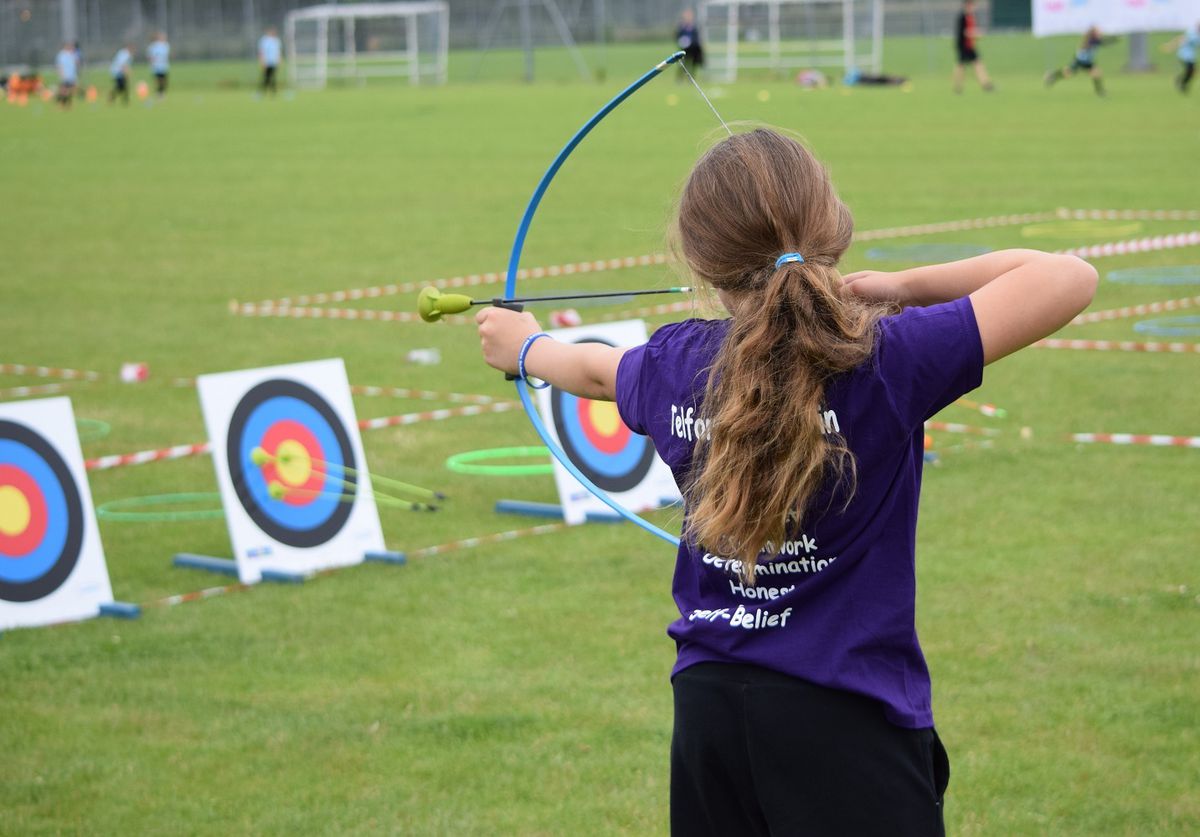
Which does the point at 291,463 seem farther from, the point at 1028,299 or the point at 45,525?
the point at 1028,299

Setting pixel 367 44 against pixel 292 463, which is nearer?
pixel 292 463

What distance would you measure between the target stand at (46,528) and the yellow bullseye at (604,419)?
2161mm

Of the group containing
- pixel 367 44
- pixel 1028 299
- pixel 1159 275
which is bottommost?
pixel 1159 275

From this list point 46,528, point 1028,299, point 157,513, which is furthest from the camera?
point 157,513

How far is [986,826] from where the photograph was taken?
4.04 metres

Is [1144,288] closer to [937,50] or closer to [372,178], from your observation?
[372,178]

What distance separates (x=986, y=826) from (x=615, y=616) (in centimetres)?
189

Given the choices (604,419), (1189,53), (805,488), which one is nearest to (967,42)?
(1189,53)

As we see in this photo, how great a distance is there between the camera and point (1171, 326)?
415 inches

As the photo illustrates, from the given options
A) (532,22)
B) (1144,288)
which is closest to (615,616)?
(1144,288)

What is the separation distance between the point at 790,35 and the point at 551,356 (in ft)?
149

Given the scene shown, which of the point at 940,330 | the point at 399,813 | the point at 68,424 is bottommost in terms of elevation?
the point at 399,813

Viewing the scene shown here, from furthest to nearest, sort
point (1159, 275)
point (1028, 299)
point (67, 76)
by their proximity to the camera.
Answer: point (67, 76) → point (1159, 275) → point (1028, 299)

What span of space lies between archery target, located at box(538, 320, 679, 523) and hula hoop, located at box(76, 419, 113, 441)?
2938 mm
